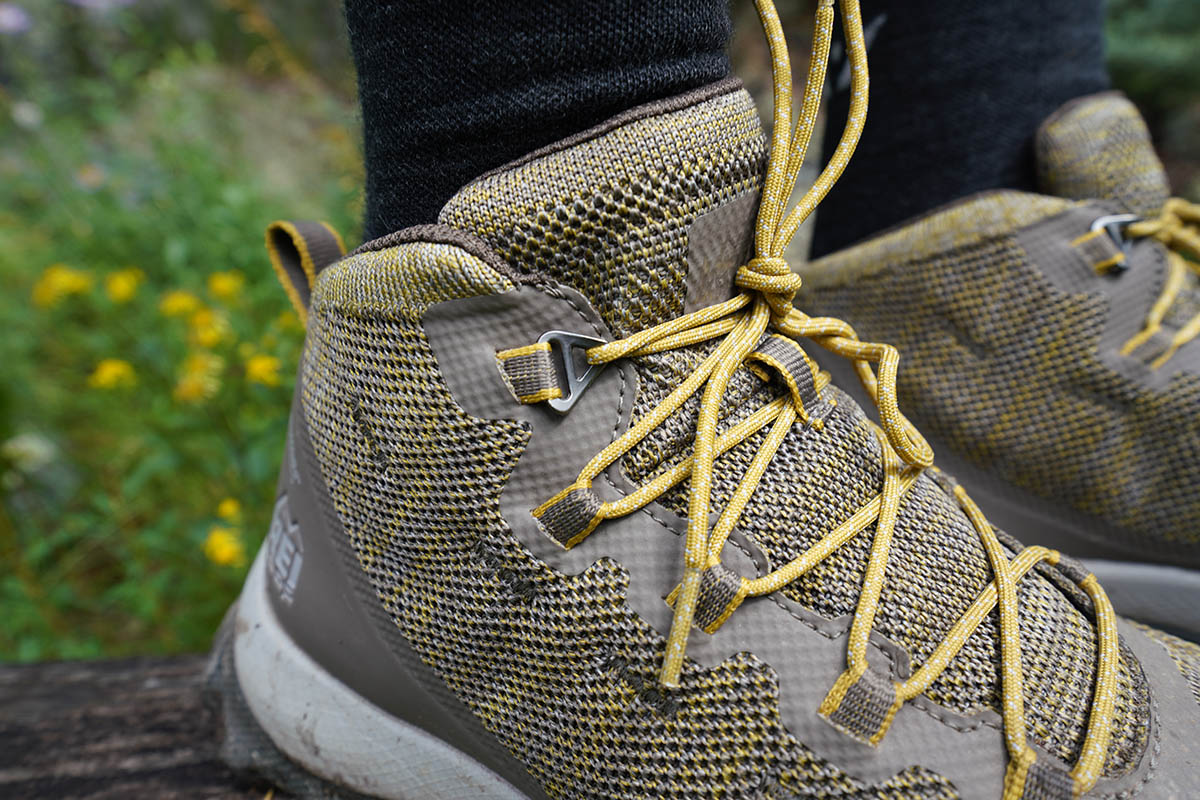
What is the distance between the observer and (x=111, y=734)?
99 centimetres

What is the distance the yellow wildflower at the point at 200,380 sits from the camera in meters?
1.38

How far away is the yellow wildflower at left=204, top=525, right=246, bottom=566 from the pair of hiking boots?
1.87ft

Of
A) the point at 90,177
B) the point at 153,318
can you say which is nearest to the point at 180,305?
the point at 153,318

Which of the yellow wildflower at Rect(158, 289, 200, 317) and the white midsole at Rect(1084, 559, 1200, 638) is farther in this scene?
the yellow wildflower at Rect(158, 289, 200, 317)

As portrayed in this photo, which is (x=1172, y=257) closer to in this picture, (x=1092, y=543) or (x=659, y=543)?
(x=1092, y=543)

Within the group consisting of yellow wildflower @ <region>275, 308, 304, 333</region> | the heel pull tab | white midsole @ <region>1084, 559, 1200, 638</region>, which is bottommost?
white midsole @ <region>1084, 559, 1200, 638</region>

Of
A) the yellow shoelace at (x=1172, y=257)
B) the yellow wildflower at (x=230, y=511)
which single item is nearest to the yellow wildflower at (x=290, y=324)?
the yellow wildflower at (x=230, y=511)

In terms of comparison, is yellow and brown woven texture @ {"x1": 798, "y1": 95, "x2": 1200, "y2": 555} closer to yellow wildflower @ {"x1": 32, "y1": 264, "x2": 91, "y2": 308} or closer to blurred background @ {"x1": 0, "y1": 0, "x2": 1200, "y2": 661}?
blurred background @ {"x1": 0, "y1": 0, "x2": 1200, "y2": 661}

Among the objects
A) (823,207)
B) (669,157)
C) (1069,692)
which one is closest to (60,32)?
(823,207)

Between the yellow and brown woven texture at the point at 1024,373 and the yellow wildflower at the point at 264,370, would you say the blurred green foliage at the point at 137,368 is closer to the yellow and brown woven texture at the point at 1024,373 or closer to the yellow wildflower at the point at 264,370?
the yellow wildflower at the point at 264,370

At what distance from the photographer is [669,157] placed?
0.61 metres

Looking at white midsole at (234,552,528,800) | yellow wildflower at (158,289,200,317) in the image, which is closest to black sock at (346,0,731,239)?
white midsole at (234,552,528,800)

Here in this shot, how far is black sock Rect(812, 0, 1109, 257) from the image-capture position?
3.67 feet

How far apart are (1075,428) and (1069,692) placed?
18.7 inches
